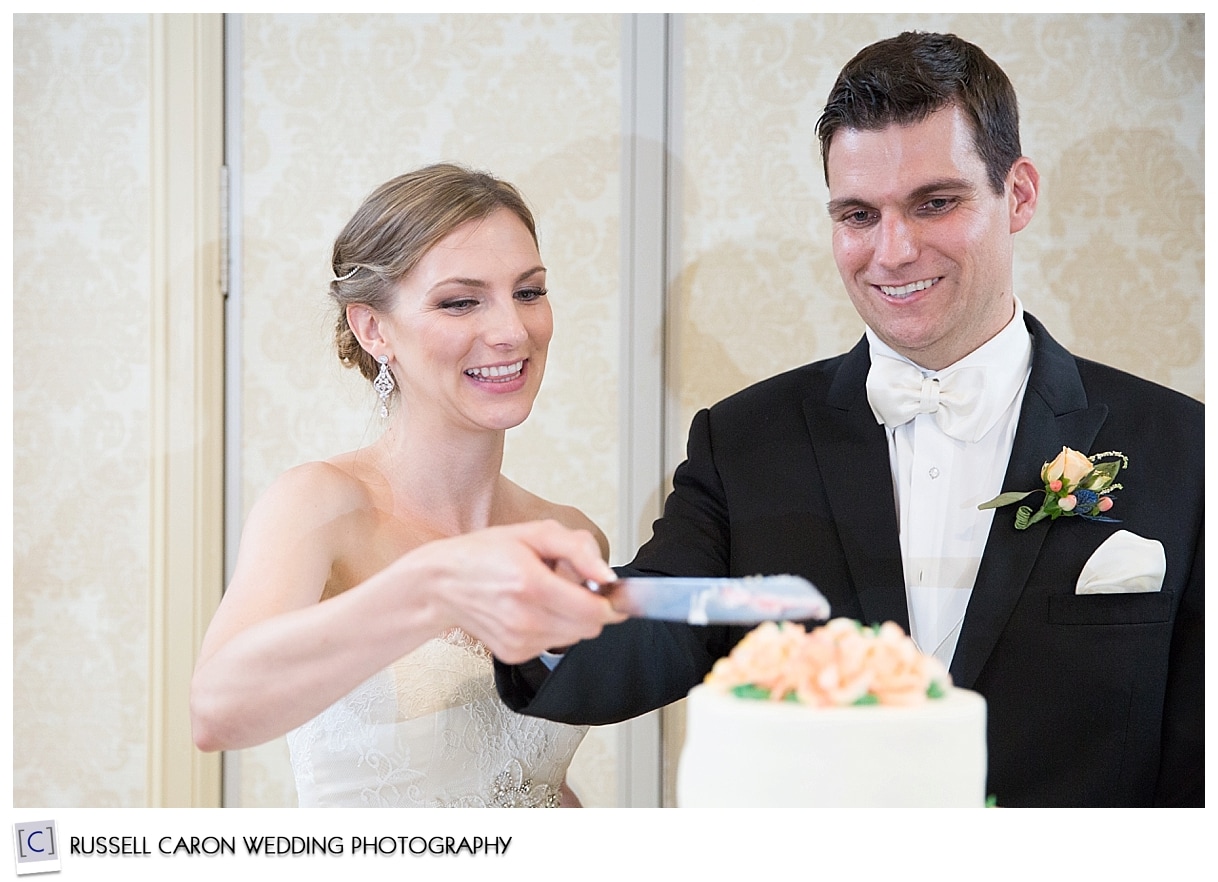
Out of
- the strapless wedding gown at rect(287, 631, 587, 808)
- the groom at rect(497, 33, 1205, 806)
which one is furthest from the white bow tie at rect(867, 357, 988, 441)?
the strapless wedding gown at rect(287, 631, 587, 808)

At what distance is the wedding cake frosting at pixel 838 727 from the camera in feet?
3.73

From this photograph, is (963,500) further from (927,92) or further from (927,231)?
(927,92)

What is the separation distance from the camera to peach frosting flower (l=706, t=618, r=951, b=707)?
115cm

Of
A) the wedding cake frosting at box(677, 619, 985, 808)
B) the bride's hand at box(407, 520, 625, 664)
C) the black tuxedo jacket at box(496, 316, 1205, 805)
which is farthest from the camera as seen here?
the black tuxedo jacket at box(496, 316, 1205, 805)

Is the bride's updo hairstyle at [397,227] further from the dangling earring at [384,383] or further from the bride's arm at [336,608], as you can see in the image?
the bride's arm at [336,608]

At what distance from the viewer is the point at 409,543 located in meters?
1.40

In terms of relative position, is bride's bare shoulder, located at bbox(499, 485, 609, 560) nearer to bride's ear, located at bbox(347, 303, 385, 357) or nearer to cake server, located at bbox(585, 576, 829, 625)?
cake server, located at bbox(585, 576, 829, 625)

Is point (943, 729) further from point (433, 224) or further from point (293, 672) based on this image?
point (433, 224)

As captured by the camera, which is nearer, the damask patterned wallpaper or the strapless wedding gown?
the strapless wedding gown

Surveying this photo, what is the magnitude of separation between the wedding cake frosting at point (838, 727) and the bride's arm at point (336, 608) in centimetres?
23

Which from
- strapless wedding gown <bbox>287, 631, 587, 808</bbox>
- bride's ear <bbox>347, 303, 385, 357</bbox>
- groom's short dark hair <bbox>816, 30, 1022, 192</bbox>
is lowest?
strapless wedding gown <bbox>287, 631, 587, 808</bbox>

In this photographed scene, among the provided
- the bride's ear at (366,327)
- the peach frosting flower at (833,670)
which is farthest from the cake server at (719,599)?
the bride's ear at (366,327)

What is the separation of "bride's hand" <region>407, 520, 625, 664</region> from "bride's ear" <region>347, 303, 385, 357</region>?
30cm

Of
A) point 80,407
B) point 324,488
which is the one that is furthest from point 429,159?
point 80,407
